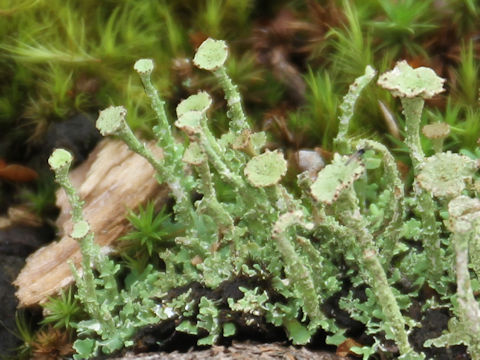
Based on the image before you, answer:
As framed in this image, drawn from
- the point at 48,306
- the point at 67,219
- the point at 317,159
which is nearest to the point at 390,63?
the point at 317,159

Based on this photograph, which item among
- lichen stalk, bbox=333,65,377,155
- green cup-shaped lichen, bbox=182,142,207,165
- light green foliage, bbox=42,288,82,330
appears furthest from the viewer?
light green foliage, bbox=42,288,82,330

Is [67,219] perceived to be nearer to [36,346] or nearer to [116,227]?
[116,227]

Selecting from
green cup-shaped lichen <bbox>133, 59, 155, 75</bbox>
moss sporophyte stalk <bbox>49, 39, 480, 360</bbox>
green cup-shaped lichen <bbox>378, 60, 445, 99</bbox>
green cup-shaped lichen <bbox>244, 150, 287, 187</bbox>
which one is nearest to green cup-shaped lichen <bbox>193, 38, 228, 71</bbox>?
moss sporophyte stalk <bbox>49, 39, 480, 360</bbox>

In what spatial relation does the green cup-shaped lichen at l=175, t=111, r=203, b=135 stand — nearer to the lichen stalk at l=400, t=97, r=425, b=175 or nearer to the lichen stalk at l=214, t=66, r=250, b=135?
the lichen stalk at l=214, t=66, r=250, b=135

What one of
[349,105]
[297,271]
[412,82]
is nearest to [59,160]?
[297,271]

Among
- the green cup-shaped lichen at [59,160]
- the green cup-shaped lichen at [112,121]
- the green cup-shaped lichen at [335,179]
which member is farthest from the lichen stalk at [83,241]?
the green cup-shaped lichen at [335,179]
